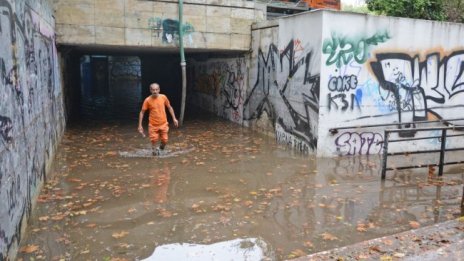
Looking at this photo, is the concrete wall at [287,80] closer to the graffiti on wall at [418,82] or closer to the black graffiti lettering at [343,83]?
the black graffiti lettering at [343,83]

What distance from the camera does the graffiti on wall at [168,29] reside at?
12.2 meters

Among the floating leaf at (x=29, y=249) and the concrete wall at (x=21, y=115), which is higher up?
the concrete wall at (x=21, y=115)

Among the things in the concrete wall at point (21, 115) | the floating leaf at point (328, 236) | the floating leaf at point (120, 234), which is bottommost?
the floating leaf at point (328, 236)

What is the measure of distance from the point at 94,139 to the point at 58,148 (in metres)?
1.63

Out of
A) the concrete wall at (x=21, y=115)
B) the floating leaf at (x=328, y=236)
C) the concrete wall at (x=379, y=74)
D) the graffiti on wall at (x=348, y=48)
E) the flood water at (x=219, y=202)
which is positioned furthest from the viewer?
the concrete wall at (x=379, y=74)

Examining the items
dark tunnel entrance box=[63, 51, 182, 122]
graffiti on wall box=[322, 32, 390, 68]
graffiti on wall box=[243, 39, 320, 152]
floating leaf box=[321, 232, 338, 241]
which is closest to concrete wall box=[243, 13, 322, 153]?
graffiti on wall box=[243, 39, 320, 152]

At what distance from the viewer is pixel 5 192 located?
430 centimetres

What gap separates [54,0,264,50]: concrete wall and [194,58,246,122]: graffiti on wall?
1674 millimetres

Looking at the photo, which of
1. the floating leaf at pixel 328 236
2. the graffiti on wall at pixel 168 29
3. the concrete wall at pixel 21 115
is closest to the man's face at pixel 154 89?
the concrete wall at pixel 21 115

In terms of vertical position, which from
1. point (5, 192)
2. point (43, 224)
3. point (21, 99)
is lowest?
point (43, 224)

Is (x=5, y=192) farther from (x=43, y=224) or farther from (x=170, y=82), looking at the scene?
(x=170, y=82)

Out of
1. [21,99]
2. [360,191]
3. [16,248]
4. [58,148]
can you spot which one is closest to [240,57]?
[58,148]

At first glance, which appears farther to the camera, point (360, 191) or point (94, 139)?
point (94, 139)

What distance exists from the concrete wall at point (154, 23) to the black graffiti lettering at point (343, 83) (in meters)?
4.55
